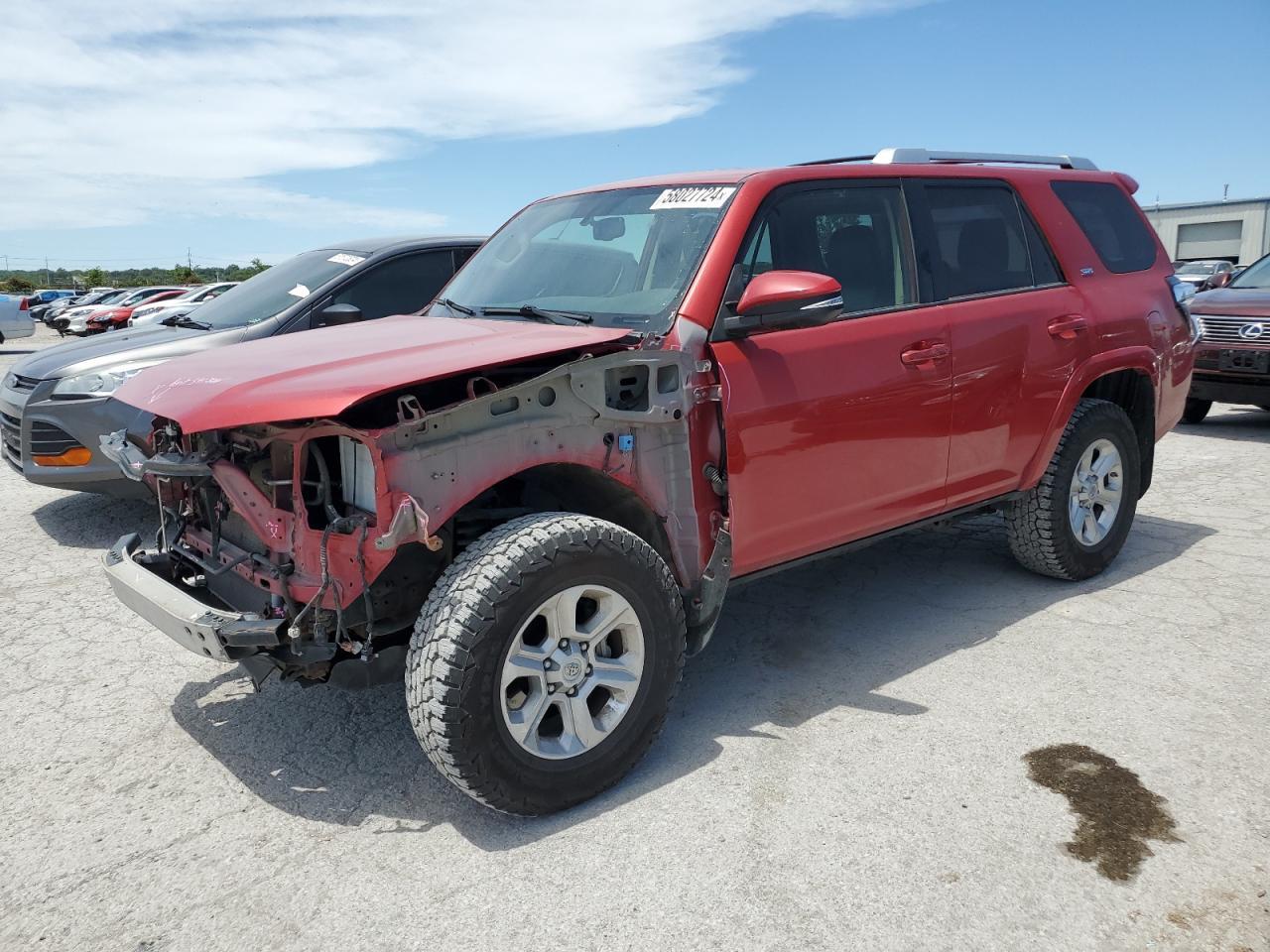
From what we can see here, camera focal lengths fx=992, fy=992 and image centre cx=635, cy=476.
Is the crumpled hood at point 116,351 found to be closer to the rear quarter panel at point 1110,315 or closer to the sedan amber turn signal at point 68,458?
the sedan amber turn signal at point 68,458

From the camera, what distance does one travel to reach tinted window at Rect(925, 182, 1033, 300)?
13.6 ft

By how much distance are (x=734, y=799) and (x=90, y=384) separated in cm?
471

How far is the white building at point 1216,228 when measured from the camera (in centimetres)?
4284

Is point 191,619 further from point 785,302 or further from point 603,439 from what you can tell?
point 785,302

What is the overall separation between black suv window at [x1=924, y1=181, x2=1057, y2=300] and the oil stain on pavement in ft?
6.10

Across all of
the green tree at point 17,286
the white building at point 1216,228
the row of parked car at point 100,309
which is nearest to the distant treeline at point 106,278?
the green tree at point 17,286

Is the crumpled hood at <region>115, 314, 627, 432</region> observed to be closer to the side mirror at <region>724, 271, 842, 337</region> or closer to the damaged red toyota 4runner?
the damaged red toyota 4runner

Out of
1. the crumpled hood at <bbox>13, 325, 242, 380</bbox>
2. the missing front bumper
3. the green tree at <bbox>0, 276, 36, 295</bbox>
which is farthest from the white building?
the green tree at <bbox>0, 276, 36, 295</bbox>

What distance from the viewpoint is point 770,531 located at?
139 inches

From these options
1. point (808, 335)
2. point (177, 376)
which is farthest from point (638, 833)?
point (177, 376)

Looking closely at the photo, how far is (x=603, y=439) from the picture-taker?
316cm

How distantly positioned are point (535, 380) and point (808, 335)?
115 cm

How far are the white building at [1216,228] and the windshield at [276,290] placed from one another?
43750mm

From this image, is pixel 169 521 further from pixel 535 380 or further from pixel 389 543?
pixel 535 380
